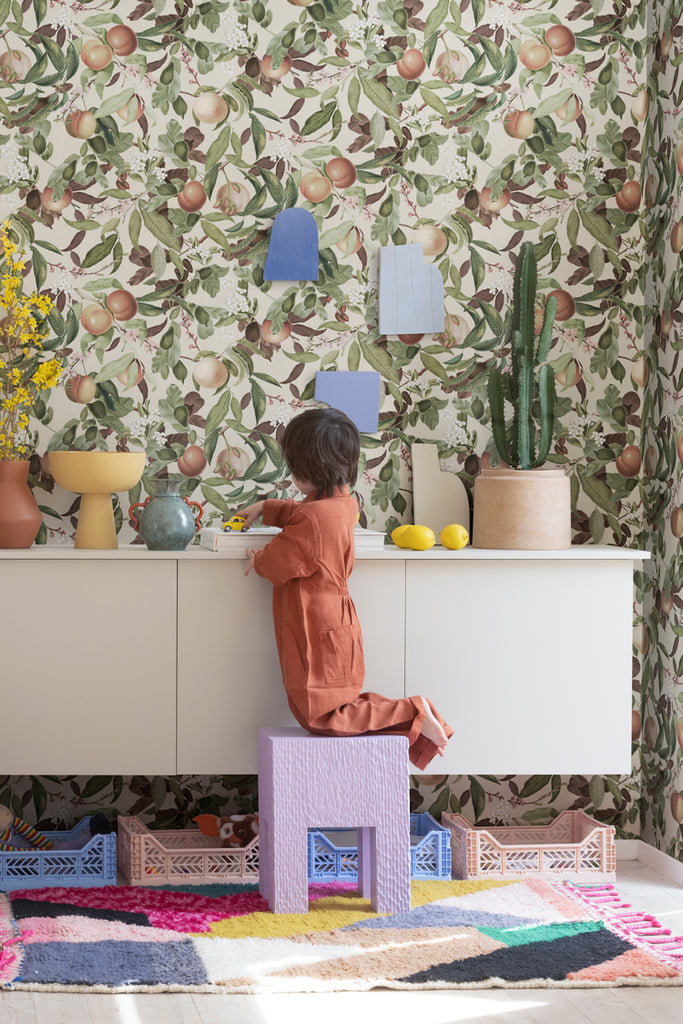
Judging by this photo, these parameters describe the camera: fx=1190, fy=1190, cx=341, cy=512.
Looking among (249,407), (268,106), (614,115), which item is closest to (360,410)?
(249,407)

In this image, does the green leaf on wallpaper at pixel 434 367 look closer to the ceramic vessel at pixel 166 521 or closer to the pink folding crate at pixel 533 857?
the ceramic vessel at pixel 166 521

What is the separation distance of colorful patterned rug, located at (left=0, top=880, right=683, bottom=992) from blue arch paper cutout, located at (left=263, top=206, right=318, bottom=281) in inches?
63.0

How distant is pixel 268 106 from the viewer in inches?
127

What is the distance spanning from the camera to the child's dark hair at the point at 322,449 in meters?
2.81

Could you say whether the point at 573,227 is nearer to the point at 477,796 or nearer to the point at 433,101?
the point at 433,101

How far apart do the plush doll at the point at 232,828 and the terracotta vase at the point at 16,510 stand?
864mm

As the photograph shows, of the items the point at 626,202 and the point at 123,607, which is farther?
the point at 626,202

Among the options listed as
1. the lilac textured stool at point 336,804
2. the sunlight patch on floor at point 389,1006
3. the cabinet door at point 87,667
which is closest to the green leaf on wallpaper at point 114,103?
the cabinet door at point 87,667

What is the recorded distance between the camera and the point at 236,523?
3.08 metres

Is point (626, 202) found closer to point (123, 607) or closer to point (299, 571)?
point (299, 571)

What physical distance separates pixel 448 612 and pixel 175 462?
856 mm

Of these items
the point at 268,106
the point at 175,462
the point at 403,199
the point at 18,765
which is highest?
the point at 268,106

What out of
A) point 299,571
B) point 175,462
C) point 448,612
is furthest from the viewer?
point 175,462

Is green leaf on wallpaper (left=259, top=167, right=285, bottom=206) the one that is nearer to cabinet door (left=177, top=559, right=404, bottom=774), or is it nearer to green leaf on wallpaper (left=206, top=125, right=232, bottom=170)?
green leaf on wallpaper (left=206, top=125, right=232, bottom=170)
